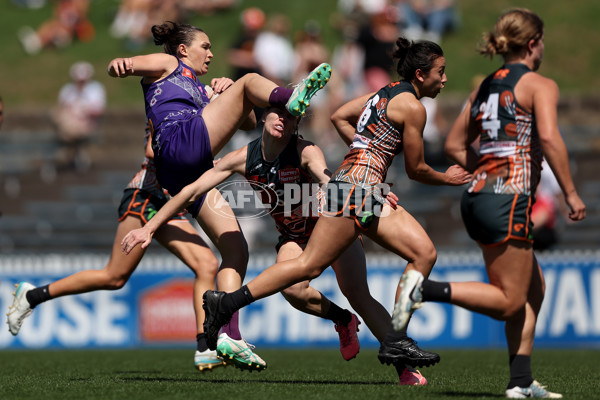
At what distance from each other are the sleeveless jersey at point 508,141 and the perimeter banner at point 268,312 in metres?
6.68

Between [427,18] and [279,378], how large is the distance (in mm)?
13612

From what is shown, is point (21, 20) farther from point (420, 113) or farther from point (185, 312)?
point (420, 113)

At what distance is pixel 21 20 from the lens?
87.3 feet

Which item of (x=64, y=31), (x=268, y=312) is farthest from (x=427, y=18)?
(x=64, y=31)

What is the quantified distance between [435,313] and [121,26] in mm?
14873

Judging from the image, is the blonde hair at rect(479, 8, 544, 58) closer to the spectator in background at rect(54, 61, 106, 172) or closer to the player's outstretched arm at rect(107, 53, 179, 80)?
the player's outstretched arm at rect(107, 53, 179, 80)

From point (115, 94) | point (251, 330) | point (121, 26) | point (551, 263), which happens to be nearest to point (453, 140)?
point (551, 263)

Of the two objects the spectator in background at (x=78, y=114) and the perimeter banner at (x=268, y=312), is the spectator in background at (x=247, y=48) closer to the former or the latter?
the spectator in background at (x=78, y=114)

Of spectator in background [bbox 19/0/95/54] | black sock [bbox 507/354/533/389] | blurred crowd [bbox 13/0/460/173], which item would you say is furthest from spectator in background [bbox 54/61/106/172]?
black sock [bbox 507/354/533/389]

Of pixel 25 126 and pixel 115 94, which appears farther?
pixel 115 94

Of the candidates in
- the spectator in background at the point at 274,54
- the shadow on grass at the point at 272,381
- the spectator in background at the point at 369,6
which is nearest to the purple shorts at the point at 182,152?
the shadow on grass at the point at 272,381

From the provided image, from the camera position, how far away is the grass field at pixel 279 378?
5.57 metres

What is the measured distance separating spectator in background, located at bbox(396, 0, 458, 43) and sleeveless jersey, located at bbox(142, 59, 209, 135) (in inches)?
417

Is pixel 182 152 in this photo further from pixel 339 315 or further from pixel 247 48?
pixel 247 48
